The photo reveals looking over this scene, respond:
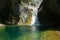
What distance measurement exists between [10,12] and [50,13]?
890 cm

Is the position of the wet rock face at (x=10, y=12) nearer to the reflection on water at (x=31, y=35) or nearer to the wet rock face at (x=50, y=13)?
the wet rock face at (x=50, y=13)

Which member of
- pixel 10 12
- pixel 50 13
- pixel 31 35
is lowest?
pixel 31 35

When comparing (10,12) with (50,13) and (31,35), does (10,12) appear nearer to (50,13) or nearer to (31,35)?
(50,13)

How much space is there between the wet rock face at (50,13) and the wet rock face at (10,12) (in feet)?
17.1

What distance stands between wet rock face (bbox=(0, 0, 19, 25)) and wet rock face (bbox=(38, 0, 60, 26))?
17.1ft

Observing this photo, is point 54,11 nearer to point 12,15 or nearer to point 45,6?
point 45,6

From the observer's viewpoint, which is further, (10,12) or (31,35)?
(10,12)

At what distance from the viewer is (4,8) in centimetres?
3869

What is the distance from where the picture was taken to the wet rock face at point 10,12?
1467 inches

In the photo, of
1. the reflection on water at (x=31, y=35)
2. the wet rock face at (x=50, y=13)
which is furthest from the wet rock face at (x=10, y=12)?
the reflection on water at (x=31, y=35)

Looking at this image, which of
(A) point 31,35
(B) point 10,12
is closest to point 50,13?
(B) point 10,12

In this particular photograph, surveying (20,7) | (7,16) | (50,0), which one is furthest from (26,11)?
(50,0)

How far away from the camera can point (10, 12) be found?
37.8 metres

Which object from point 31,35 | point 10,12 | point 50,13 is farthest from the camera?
point 10,12
